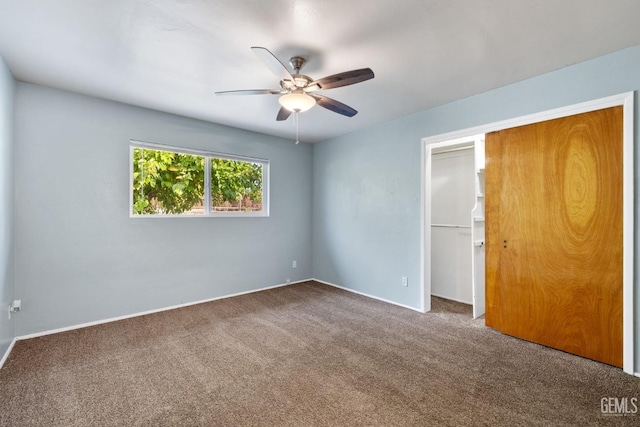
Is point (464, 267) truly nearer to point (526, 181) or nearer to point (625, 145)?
point (526, 181)

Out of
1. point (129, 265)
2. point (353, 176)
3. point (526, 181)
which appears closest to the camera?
point (526, 181)

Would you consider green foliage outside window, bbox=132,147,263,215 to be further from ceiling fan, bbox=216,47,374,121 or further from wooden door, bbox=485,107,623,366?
wooden door, bbox=485,107,623,366

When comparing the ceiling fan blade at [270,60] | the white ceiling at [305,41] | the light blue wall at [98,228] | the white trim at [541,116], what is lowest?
the light blue wall at [98,228]

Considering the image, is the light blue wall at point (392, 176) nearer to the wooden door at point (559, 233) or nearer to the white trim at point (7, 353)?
the wooden door at point (559, 233)

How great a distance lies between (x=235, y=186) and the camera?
437cm

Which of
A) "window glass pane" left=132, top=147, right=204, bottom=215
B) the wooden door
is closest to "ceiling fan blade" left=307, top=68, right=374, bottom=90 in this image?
the wooden door

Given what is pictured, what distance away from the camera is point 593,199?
93.0 inches

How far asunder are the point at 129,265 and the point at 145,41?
2478 mm

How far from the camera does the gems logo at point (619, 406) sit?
5.83 feet

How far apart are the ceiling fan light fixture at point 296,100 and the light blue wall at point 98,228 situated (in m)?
2.16

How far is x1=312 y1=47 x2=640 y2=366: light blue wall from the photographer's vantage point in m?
2.41

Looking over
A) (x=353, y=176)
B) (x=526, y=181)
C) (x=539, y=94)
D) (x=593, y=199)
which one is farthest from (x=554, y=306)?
(x=353, y=176)

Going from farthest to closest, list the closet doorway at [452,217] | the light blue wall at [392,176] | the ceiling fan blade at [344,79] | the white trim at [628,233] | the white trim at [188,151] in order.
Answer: the closet doorway at [452,217]
the white trim at [188,151]
the light blue wall at [392,176]
the white trim at [628,233]
the ceiling fan blade at [344,79]

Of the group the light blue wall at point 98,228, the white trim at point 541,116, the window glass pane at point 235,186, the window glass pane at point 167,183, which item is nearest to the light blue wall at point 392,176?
the white trim at point 541,116
